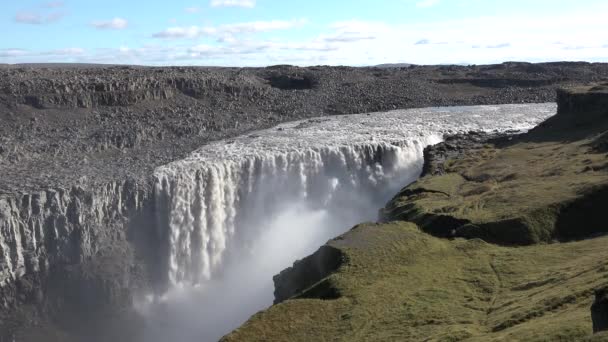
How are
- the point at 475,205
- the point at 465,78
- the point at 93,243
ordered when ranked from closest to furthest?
the point at 475,205 < the point at 93,243 < the point at 465,78

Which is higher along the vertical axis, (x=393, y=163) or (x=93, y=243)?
(x=393, y=163)

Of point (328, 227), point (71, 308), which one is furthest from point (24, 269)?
point (328, 227)

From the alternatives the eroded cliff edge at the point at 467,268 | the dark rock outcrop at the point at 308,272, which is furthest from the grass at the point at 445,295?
the dark rock outcrop at the point at 308,272

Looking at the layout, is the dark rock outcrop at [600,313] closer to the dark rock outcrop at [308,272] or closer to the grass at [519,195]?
the dark rock outcrop at [308,272]

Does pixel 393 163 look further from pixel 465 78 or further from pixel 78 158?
pixel 465 78

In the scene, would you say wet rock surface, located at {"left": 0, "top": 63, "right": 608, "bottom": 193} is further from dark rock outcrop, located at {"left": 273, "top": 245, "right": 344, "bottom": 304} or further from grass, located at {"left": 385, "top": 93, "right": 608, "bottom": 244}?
grass, located at {"left": 385, "top": 93, "right": 608, "bottom": 244}

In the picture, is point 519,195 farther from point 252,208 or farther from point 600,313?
point 252,208
